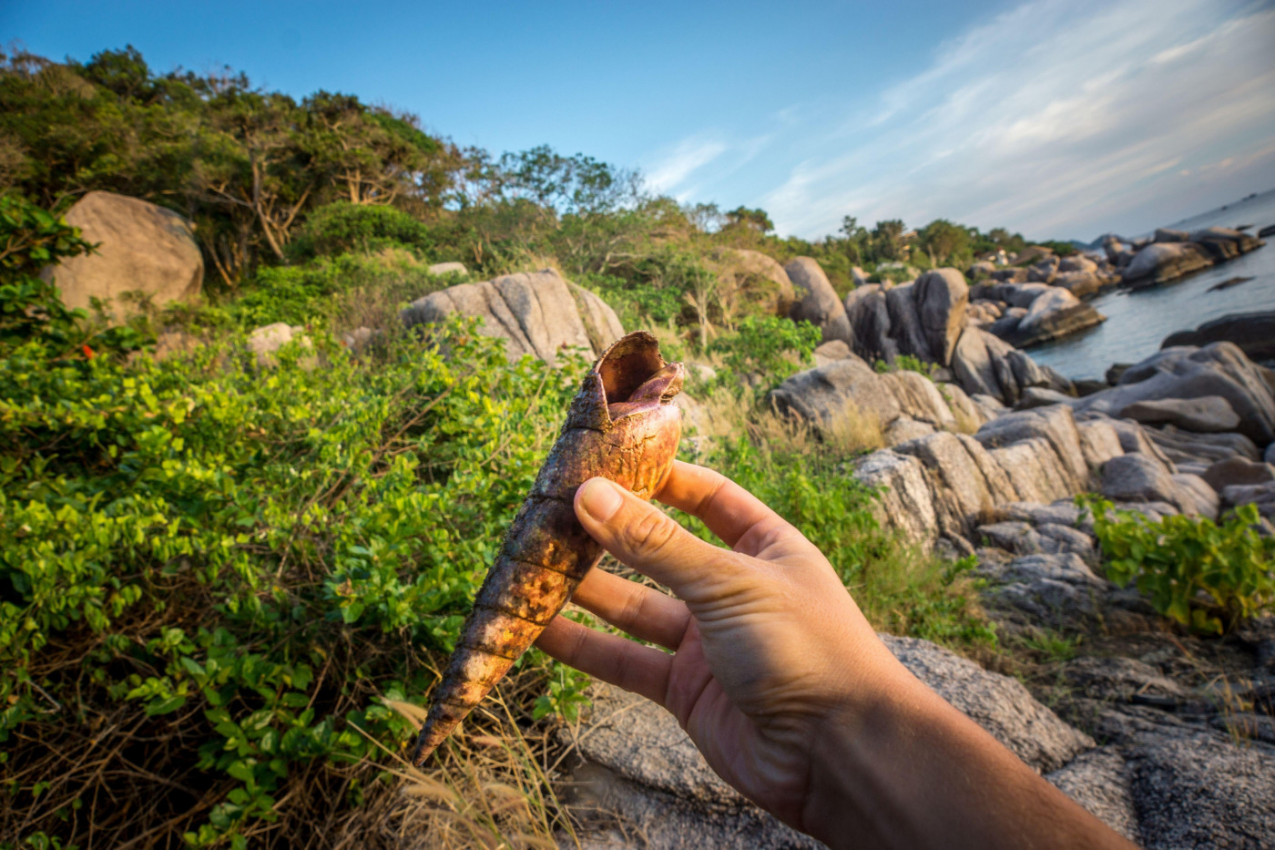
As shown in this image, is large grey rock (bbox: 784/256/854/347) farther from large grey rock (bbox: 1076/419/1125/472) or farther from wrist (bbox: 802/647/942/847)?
wrist (bbox: 802/647/942/847)

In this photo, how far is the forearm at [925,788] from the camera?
1124 mm

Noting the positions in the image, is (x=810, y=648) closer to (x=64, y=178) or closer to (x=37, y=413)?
(x=37, y=413)

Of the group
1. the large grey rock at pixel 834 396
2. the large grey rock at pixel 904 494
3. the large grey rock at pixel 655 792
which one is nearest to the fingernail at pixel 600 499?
the large grey rock at pixel 655 792

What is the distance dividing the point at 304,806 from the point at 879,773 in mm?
2120

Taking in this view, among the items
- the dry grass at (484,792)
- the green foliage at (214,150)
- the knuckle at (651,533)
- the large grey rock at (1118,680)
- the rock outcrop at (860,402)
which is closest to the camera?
the knuckle at (651,533)

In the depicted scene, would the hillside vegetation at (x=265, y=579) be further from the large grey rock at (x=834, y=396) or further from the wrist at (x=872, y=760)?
the large grey rock at (x=834, y=396)

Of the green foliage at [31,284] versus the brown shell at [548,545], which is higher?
the green foliage at [31,284]

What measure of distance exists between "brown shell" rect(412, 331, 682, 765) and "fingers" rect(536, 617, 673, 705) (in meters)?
0.59

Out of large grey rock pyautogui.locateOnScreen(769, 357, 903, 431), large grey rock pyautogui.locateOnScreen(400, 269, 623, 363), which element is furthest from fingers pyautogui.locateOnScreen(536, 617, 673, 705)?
large grey rock pyautogui.locateOnScreen(400, 269, 623, 363)

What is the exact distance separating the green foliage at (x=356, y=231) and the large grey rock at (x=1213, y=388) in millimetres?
22249

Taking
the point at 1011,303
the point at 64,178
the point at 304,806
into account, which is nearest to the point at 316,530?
the point at 304,806

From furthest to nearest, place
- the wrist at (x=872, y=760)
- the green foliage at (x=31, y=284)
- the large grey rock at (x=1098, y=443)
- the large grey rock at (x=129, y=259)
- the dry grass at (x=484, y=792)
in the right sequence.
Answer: the large grey rock at (x=129, y=259) → the large grey rock at (x=1098, y=443) → the green foliage at (x=31, y=284) → the dry grass at (x=484, y=792) → the wrist at (x=872, y=760)

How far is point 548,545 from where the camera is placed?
1.39 metres

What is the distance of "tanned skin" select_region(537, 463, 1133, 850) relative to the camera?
1.18m
